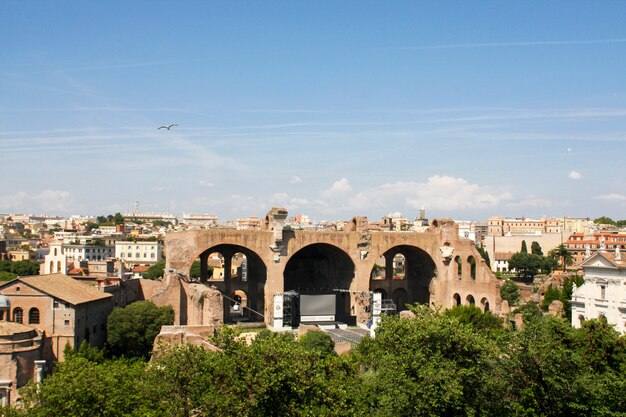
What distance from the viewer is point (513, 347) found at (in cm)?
3109

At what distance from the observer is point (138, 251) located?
12588cm

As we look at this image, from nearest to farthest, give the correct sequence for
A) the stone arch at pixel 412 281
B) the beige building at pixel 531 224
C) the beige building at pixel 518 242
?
the stone arch at pixel 412 281
the beige building at pixel 518 242
the beige building at pixel 531 224

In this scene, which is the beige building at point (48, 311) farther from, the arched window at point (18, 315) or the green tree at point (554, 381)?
the green tree at point (554, 381)

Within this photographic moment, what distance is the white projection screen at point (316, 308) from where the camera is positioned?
6612 cm

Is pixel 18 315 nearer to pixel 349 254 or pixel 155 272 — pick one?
pixel 349 254

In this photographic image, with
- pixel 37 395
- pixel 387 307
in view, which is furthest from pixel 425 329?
pixel 387 307

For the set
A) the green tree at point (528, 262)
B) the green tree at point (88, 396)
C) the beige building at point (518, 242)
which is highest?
the beige building at point (518, 242)

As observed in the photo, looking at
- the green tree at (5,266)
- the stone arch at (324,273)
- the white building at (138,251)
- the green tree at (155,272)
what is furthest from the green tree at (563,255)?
the green tree at (5,266)

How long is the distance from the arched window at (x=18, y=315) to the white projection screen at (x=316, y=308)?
2571 centimetres

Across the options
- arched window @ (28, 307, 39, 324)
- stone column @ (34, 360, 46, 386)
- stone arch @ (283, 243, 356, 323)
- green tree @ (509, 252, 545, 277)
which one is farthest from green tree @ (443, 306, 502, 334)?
green tree @ (509, 252, 545, 277)

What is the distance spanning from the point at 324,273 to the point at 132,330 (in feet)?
84.7

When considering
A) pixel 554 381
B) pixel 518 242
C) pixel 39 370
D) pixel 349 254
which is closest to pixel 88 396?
pixel 39 370

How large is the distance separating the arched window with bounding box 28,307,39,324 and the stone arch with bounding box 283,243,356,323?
82.3 ft

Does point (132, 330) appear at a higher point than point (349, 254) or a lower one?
lower
